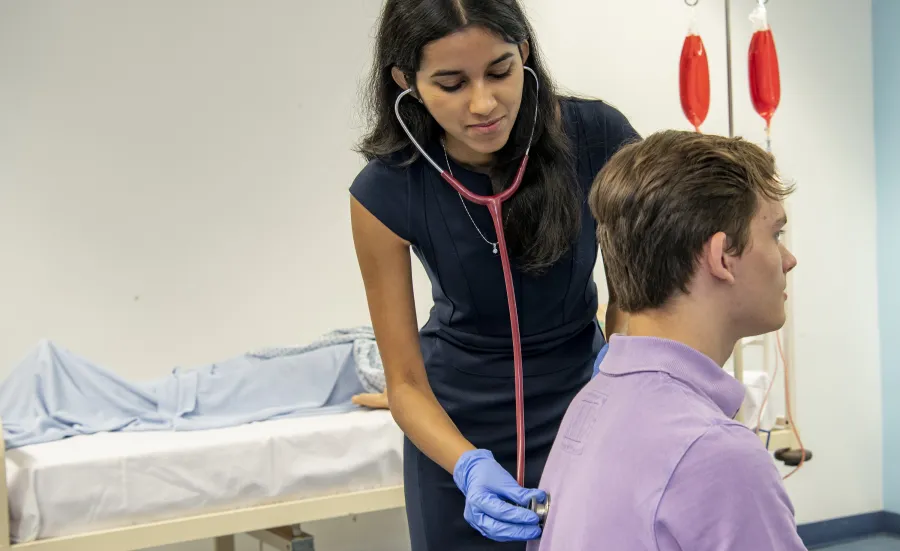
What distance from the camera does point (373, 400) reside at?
106 inches

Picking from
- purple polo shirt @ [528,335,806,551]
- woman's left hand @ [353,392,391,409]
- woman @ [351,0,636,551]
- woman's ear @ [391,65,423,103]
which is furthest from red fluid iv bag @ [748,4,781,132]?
purple polo shirt @ [528,335,806,551]

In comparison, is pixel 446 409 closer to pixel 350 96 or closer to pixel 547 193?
pixel 547 193

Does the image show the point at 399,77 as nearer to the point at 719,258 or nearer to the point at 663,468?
the point at 719,258

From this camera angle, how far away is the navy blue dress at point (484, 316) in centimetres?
138

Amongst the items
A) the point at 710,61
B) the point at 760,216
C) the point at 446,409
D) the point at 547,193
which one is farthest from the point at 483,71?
the point at 710,61

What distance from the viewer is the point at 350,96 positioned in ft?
11.4

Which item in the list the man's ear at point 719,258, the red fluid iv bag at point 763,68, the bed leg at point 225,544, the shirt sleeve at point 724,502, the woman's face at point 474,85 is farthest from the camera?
the bed leg at point 225,544

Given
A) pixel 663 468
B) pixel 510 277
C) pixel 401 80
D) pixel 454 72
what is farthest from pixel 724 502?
pixel 401 80

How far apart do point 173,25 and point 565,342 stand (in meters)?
2.35

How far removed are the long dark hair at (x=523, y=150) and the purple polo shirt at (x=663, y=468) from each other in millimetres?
345

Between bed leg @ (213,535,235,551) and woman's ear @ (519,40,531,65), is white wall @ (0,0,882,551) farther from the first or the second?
woman's ear @ (519,40,531,65)

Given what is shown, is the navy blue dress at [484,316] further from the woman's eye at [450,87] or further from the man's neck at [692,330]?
the man's neck at [692,330]

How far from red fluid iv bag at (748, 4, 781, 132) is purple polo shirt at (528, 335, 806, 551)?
6.23 ft

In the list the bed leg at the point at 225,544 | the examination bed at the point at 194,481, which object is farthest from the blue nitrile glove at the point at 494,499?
the bed leg at the point at 225,544
